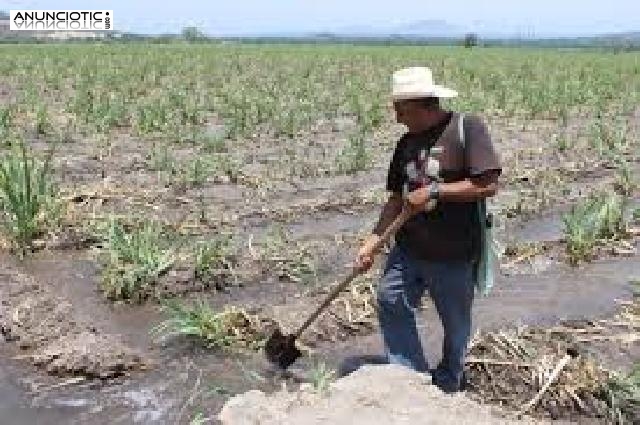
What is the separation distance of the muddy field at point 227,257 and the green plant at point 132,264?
0.04 feet

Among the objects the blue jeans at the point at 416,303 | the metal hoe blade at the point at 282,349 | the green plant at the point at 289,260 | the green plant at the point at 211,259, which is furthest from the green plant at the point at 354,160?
the blue jeans at the point at 416,303

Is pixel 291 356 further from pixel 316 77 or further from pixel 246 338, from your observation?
pixel 316 77

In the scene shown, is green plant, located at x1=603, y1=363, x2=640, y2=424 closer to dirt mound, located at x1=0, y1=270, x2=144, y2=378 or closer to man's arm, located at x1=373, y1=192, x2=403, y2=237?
man's arm, located at x1=373, y1=192, x2=403, y2=237

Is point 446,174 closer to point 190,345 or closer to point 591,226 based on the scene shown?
point 190,345

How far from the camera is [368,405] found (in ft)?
12.9

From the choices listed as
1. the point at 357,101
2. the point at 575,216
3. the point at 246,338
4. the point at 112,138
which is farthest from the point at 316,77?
the point at 246,338

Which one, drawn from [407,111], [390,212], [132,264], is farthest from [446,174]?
[132,264]

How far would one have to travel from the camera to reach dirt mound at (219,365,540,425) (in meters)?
3.87

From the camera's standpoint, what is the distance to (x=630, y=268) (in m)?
6.82

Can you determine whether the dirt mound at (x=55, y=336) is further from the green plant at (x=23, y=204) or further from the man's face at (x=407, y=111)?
the man's face at (x=407, y=111)

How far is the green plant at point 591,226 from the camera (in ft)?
22.6

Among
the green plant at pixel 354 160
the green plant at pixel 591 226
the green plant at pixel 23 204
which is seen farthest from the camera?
the green plant at pixel 354 160

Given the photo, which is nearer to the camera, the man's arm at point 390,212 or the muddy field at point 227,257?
the man's arm at point 390,212

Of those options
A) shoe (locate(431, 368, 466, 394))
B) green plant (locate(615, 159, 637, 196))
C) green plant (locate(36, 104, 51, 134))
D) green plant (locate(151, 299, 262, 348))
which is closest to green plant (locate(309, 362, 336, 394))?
shoe (locate(431, 368, 466, 394))
